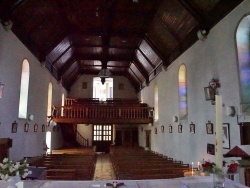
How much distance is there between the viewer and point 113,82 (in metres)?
24.7

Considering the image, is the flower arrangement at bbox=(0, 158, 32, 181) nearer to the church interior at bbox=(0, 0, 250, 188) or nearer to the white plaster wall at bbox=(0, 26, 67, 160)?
the church interior at bbox=(0, 0, 250, 188)

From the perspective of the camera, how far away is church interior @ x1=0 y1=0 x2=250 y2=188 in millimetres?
6668

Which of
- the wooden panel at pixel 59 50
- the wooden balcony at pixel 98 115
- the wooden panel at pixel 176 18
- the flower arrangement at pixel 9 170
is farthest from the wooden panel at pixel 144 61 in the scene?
the flower arrangement at pixel 9 170

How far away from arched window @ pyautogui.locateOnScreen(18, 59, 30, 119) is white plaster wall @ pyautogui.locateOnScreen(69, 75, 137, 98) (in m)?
13.0

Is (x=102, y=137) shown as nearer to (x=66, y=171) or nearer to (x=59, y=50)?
(x=59, y=50)

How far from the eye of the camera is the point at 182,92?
37.8ft

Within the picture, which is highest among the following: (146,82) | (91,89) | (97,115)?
(91,89)

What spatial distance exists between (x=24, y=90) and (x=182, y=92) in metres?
7.32

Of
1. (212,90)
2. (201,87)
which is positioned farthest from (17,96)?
(212,90)

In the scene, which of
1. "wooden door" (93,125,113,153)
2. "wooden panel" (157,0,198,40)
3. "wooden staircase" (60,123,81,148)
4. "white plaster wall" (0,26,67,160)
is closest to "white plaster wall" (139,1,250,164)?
"wooden panel" (157,0,198,40)

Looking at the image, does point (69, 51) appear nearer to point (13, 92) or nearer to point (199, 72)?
point (13, 92)

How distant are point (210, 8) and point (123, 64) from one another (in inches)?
518

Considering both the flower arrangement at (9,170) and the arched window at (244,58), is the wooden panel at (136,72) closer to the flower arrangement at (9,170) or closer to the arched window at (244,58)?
the arched window at (244,58)

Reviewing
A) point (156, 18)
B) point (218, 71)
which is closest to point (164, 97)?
point (156, 18)
